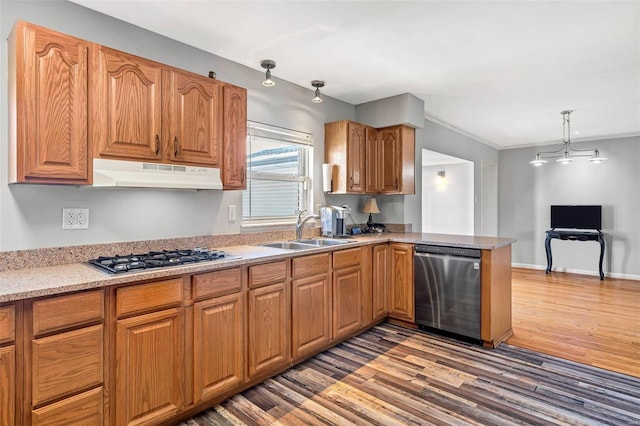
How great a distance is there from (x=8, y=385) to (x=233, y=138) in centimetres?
182

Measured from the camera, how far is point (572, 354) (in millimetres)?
3000

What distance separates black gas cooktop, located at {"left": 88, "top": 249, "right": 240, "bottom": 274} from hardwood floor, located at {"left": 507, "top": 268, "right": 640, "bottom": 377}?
111 inches

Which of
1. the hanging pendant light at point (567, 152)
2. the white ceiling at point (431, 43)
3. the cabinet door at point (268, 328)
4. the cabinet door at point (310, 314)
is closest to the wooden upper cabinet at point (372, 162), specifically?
the white ceiling at point (431, 43)

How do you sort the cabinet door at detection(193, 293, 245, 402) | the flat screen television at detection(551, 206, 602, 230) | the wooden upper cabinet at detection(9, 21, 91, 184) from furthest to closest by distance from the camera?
the flat screen television at detection(551, 206, 602, 230), the cabinet door at detection(193, 293, 245, 402), the wooden upper cabinet at detection(9, 21, 91, 184)

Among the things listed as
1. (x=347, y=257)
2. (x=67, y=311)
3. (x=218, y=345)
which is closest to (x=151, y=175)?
(x=67, y=311)

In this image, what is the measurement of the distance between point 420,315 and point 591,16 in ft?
8.82

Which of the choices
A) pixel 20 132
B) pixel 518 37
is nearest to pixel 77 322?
pixel 20 132

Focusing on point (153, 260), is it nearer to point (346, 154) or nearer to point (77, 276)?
point (77, 276)

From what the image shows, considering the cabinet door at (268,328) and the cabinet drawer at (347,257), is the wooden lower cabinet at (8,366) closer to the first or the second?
the cabinet door at (268,328)

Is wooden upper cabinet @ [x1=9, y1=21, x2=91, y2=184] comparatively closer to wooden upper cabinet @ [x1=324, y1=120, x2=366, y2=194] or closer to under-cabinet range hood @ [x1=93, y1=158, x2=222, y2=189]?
under-cabinet range hood @ [x1=93, y1=158, x2=222, y2=189]

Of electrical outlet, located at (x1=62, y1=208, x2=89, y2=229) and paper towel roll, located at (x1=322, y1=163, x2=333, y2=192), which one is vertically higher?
paper towel roll, located at (x1=322, y1=163, x2=333, y2=192)

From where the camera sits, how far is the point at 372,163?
4.09 metres

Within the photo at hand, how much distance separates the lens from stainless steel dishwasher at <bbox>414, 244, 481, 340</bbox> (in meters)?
3.13

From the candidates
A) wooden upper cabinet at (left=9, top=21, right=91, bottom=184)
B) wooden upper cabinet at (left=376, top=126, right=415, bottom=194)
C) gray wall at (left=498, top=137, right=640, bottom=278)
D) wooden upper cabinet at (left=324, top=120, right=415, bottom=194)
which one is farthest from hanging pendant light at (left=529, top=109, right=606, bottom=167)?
wooden upper cabinet at (left=9, top=21, right=91, bottom=184)
